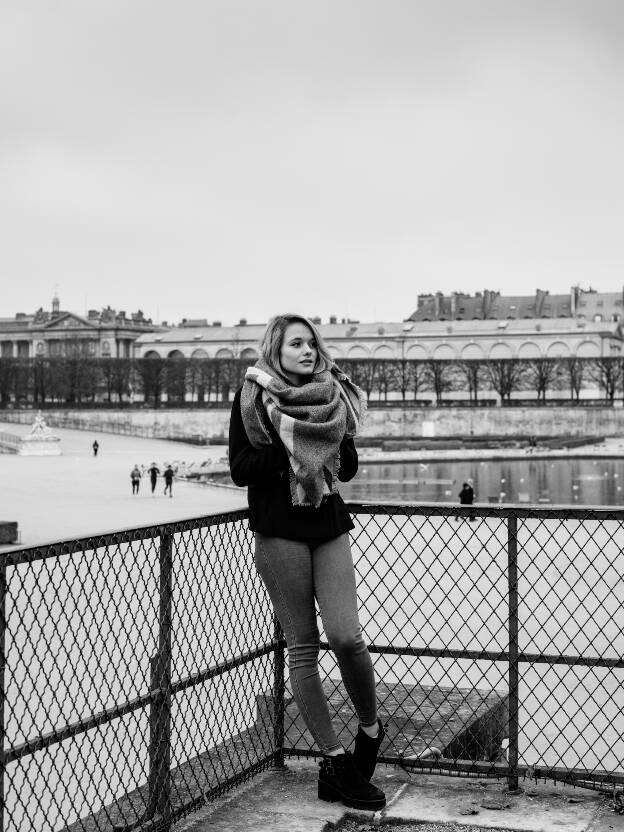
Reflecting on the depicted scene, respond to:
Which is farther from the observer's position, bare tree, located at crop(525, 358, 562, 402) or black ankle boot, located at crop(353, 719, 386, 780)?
bare tree, located at crop(525, 358, 562, 402)

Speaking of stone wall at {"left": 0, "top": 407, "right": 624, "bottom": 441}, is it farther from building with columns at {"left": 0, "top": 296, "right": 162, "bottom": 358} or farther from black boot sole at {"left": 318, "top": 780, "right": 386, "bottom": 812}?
black boot sole at {"left": 318, "top": 780, "right": 386, "bottom": 812}

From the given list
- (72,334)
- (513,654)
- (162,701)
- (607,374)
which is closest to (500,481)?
(513,654)

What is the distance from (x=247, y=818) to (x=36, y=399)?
78.7m

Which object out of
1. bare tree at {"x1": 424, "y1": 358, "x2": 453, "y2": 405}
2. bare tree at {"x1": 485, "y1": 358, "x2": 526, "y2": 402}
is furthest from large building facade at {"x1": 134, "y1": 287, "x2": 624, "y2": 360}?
bare tree at {"x1": 485, "y1": 358, "x2": 526, "y2": 402}

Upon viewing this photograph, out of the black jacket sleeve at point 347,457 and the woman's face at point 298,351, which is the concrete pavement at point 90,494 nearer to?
the black jacket sleeve at point 347,457

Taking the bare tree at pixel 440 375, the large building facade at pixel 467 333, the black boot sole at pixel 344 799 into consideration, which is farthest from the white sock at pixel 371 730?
the large building facade at pixel 467 333

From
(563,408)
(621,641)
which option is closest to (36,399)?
(563,408)

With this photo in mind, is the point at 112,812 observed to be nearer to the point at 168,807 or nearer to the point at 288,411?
the point at 168,807

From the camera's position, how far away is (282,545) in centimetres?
379

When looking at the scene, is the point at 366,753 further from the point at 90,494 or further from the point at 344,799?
the point at 90,494

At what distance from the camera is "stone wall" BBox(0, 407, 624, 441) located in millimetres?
69438

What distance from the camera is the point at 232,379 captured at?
81750mm

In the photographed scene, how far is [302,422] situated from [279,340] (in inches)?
14.6

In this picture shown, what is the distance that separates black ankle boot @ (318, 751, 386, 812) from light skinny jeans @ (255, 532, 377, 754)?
6 cm
